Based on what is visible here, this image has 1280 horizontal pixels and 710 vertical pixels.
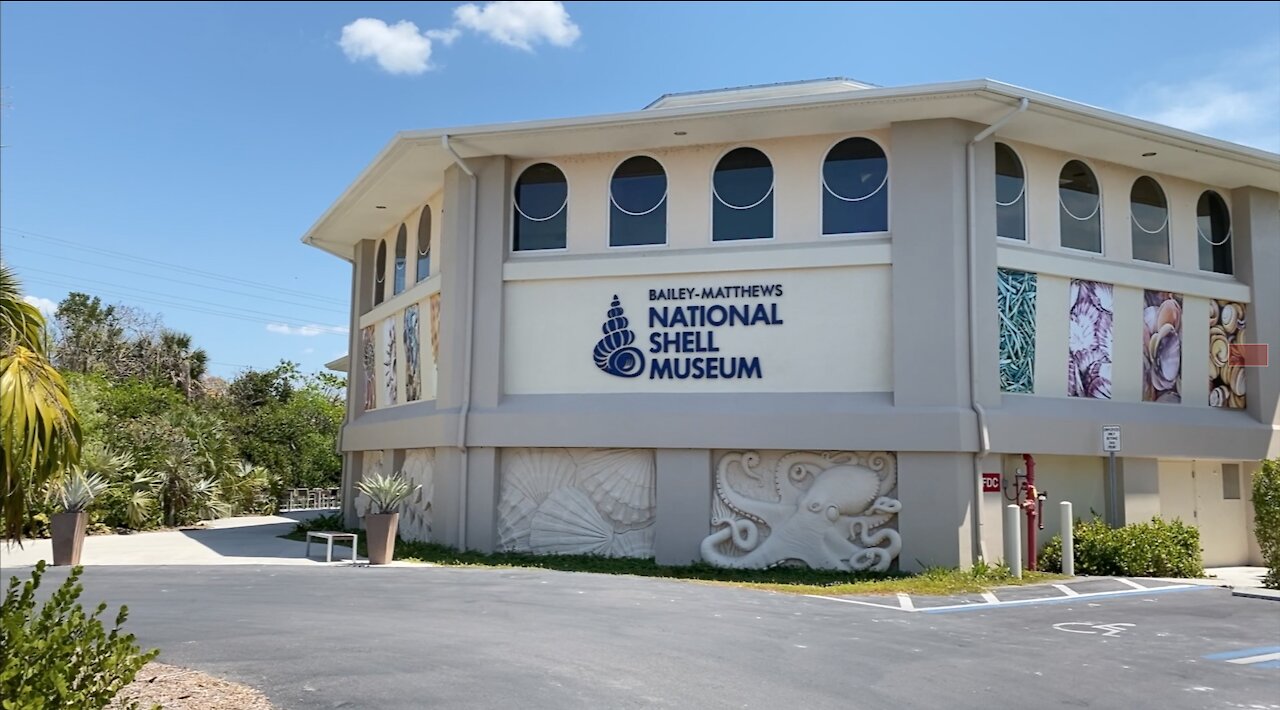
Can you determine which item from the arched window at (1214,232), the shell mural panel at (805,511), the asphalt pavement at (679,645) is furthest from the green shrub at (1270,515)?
the arched window at (1214,232)

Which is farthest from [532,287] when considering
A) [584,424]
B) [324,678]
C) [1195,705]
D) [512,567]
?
[1195,705]

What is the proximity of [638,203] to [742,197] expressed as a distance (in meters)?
1.96

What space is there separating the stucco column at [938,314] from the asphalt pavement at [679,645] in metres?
3.01

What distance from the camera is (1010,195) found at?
1762 cm

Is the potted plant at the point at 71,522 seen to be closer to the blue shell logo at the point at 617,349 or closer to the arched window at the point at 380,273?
the arched window at the point at 380,273

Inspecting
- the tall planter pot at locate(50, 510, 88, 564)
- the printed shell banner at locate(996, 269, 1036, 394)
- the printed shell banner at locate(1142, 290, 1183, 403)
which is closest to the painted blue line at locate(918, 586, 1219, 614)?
the printed shell banner at locate(996, 269, 1036, 394)

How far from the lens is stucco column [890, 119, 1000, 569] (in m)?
16.1

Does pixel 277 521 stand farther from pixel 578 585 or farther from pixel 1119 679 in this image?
pixel 1119 679

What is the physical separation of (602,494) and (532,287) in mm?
4133

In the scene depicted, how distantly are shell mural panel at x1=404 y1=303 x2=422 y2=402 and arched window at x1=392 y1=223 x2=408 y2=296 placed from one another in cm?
126

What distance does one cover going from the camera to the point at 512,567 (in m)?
16.8

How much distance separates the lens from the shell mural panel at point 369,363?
25078 mm

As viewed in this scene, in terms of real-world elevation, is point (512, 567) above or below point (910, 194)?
below

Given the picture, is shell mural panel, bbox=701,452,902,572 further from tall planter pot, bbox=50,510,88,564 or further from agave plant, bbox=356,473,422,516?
tall planter pot, bbox=50,510,88,564
